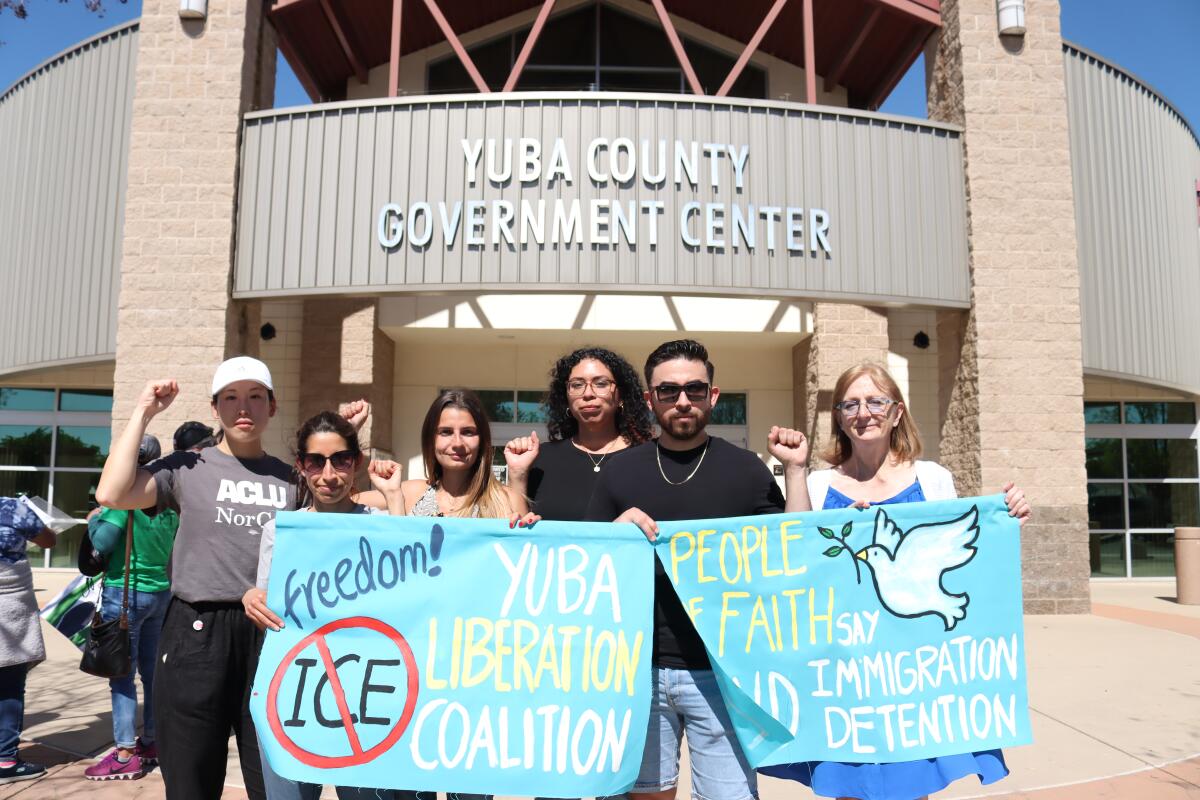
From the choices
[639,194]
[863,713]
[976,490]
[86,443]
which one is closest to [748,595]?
[863,713]

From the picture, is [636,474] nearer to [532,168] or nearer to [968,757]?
[968,757]

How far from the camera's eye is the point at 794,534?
2.87 metres

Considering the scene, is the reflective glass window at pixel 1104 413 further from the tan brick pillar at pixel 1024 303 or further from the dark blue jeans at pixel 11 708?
the dark blue jeans at pixel 11 708

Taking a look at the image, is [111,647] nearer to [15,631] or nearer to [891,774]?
[15,631]

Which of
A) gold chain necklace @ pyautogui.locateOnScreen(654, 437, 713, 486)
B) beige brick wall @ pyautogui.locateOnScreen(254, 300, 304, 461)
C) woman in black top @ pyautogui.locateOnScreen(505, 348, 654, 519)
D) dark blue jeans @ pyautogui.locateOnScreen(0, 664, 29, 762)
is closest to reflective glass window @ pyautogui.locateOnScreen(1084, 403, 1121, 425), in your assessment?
beige brick wall @ pyautogui.locateOnScreen(254, 300, 304, 461)

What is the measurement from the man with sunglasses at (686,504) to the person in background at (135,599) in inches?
113

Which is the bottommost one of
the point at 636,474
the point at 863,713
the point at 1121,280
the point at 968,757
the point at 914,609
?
the point at 968,757

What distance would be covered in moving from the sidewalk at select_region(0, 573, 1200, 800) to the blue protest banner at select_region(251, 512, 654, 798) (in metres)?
1.81

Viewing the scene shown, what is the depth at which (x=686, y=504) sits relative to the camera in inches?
109

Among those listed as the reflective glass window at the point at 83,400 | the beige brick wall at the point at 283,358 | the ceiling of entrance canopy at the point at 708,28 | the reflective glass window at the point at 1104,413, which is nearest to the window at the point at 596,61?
the ceiling of entrance canopy at the point at 708,28

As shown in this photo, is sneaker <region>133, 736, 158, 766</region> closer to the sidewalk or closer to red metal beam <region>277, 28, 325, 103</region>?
the sidewalk

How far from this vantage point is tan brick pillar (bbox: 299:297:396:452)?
466 inches

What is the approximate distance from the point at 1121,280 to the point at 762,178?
6.51 m

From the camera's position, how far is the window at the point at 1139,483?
14422 millimetres
